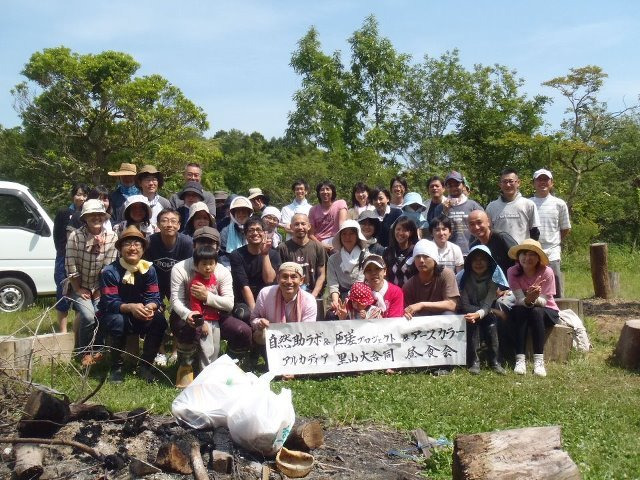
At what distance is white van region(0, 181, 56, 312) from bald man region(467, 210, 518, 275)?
22.5ft

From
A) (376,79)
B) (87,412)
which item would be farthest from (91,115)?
(87,412)

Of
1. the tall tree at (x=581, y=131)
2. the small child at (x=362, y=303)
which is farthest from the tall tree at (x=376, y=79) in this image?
the small child at (x=362, y=303)

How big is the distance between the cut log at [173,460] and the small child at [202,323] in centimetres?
244

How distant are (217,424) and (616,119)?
20798 millimetres

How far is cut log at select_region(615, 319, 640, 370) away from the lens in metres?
7.75

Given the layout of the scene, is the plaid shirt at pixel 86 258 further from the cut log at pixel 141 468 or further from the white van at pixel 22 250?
the white van at pixel 22 250

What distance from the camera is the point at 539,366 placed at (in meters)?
7.46

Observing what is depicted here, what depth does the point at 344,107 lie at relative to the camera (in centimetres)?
2378

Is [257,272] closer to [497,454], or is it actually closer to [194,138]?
[497,454]

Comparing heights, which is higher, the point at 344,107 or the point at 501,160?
the point at 344,107

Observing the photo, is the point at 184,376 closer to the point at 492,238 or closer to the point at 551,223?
the point at 492,238

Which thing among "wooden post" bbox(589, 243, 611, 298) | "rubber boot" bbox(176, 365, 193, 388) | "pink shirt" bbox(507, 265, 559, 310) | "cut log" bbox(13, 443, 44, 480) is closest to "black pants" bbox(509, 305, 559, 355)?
"pink shirt" bbox(507, 265, 559, 310)

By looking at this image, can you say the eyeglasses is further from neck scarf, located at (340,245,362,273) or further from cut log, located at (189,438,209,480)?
cut log, located at (189,438,209,480)

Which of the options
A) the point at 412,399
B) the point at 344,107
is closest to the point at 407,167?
the point at 344,107
